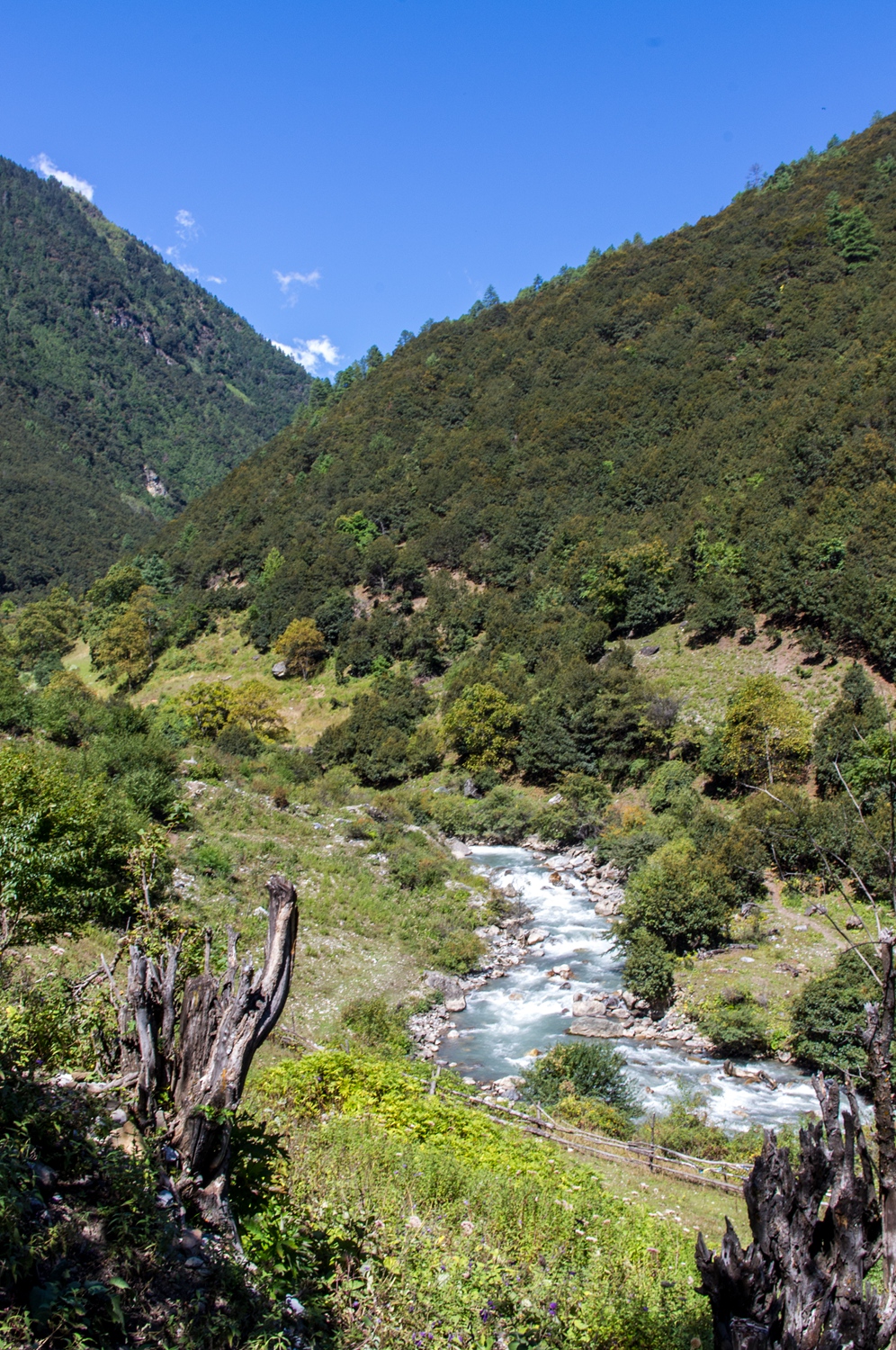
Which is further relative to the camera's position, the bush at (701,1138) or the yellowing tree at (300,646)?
the yellowing tree at (300,646)

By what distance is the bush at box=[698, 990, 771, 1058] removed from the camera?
17.2 meters

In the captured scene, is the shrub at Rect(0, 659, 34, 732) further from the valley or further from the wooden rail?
the wooden rail

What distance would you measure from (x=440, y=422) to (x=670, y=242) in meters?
35.7

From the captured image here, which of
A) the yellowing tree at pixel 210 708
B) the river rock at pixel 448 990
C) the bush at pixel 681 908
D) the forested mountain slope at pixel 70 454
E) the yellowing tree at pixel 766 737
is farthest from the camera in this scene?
the forested mountain slope at pixel 70 454

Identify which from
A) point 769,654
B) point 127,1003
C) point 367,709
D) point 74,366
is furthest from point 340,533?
point 74,366

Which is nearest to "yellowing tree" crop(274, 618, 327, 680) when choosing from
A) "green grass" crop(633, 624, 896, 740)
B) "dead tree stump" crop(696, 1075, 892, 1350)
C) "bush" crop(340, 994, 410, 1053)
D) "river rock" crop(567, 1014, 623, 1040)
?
"green grass" crop(633, 624, 896, 740)

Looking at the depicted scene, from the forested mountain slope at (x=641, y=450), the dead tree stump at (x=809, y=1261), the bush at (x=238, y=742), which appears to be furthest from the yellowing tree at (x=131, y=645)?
the dead tree stump at (x=809, y=1261)

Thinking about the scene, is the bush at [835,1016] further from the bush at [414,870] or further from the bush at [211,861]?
the bush at [211,861]

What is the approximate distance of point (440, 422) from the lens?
7750cm

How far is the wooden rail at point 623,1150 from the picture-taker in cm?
1075

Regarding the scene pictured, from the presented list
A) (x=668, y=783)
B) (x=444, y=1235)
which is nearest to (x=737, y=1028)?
(x=444, y=1235)

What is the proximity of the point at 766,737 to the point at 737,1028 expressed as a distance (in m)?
14.6

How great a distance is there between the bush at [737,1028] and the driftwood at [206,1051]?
49.7ft

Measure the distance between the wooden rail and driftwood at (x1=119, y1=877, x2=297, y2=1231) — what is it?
7399 millimetres
